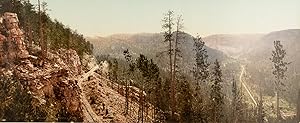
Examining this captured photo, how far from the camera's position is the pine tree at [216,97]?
728 centimetres

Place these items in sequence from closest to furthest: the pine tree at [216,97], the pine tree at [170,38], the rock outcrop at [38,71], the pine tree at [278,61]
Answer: the rock outcrop at [38,71], the pine tree at [170,38], the pine tree at [278,61], the pine tree at [216,97]

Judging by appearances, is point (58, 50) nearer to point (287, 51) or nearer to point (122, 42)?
point (122, 42)

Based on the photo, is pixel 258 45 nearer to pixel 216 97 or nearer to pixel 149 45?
pixel 149 45

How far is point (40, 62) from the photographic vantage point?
5.54 m

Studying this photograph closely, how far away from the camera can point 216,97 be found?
9.17 m

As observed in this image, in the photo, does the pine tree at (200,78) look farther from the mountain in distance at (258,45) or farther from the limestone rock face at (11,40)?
the limestone rock face at (11,40)

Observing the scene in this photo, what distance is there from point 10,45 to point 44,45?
3.74 feet

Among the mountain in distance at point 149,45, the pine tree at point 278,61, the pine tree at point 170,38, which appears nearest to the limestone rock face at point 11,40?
the mountain in distance at point 149,45

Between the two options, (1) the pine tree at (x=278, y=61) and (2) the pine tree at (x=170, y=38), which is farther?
(1) the pine tree at (x=278, y=61)

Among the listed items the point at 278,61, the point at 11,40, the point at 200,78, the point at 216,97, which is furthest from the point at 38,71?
the point at 216,97

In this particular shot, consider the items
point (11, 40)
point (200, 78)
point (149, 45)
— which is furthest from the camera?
point (200, 78)

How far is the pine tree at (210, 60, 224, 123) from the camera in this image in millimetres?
7283

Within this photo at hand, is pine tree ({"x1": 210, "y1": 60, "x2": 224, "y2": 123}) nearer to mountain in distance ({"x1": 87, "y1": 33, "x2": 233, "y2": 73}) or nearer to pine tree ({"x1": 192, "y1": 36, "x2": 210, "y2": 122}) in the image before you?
pine tree ({"x1": 192, "y1": 36, "x2": 210, "y2": 122})

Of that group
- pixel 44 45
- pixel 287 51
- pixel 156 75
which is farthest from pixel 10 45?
pixel 287 51
